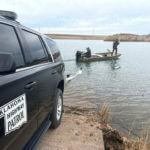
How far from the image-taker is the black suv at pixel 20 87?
8.24 feet

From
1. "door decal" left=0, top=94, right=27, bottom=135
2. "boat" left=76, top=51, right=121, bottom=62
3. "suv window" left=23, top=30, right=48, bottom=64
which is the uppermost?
"suv window" left=23, top=30, right=48, bottom=64

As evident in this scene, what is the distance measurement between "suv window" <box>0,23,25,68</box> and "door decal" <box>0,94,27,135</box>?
45 centimetres

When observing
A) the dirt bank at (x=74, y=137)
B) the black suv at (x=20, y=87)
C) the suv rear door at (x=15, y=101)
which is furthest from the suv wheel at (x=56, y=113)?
the suv rear door at (x=15, y=101)

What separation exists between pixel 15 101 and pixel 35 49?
4.87 ft

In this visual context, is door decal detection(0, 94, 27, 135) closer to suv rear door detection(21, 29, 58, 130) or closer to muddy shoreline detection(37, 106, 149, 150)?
suv rear door detection(21, 29, 58, 130)

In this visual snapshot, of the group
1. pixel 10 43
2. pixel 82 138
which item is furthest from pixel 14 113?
pixel 82 138

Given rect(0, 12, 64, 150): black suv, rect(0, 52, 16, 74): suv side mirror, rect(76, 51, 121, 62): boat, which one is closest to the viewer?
rect(0, 52, 16, 74): suv side mirror

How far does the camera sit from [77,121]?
6.16 metres

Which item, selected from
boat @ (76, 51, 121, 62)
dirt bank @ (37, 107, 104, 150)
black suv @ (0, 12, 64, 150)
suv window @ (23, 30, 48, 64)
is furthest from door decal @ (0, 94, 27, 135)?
Result: boat @ (76, 51, 121, 62)

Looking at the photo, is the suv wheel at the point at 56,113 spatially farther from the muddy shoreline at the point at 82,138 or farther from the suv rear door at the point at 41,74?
the suv rear door at the point at 41,74

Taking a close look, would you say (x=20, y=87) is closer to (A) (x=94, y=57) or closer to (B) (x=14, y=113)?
(B) (x=14, y=113)

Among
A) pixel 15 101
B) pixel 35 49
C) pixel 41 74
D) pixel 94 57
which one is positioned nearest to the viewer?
pixel 15 101

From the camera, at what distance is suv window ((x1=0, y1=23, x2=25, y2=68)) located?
2971 mm

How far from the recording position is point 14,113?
2.78 meters
